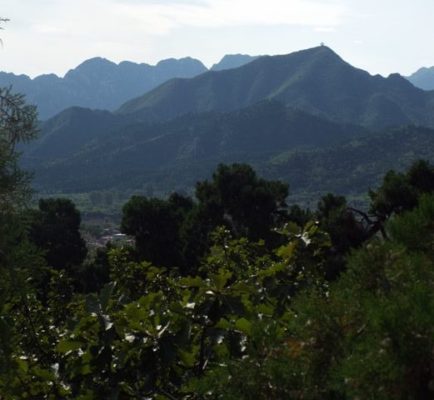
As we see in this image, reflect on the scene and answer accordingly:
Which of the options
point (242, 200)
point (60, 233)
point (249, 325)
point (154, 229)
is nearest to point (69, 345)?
point (249, 325)

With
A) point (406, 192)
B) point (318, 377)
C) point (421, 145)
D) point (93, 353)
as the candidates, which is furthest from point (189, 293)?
point (421, 145)

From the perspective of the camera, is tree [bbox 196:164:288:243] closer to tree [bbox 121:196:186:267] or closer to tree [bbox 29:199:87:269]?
tree [bbox 121:196:186:267]

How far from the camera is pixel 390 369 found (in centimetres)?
194

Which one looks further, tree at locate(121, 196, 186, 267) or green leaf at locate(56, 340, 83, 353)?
tree at locate(121, 196, 186, 267)

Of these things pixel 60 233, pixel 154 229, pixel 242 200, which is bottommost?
pixel 60 233

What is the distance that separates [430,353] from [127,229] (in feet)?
94.9

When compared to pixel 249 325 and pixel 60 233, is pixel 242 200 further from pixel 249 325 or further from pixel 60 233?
pixel 249 325

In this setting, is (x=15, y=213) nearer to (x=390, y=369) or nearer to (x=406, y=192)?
(x=390, y=369)

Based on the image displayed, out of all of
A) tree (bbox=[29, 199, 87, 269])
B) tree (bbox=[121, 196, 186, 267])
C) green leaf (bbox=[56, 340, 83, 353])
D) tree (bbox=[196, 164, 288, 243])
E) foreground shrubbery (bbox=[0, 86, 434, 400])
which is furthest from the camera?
tree (bbox=[29, 199, 87, 269])

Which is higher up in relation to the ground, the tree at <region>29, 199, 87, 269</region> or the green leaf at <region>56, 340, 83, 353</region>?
the green leaf at <region>56, 340, 83, 353</region>

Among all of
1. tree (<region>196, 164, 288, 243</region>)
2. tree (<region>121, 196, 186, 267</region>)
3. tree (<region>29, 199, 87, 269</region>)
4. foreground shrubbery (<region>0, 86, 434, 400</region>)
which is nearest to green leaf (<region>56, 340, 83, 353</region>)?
foreground shrubbery (<region>0, 86, 434, 400</region>)

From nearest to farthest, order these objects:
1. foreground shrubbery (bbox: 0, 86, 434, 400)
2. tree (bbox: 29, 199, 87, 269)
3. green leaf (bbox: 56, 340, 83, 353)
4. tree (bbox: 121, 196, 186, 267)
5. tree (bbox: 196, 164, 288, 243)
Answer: foreground shrubbery (bbox: 0, 86, 434, 400), green leaf (bbox: 56, 340, 83, 353), tree (bbox: 196, 164, 288, 243), tree (bbox: 121, 196, 186, 267), tree (bbox: 29, 199, 87, 269)

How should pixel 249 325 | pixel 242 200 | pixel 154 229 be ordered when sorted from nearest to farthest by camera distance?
pixel 249 325 < pixel 242 200 < pixel 154 229

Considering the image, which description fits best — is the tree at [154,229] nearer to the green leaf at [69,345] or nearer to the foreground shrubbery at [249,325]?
the foreground shrubbery at [249,325]
